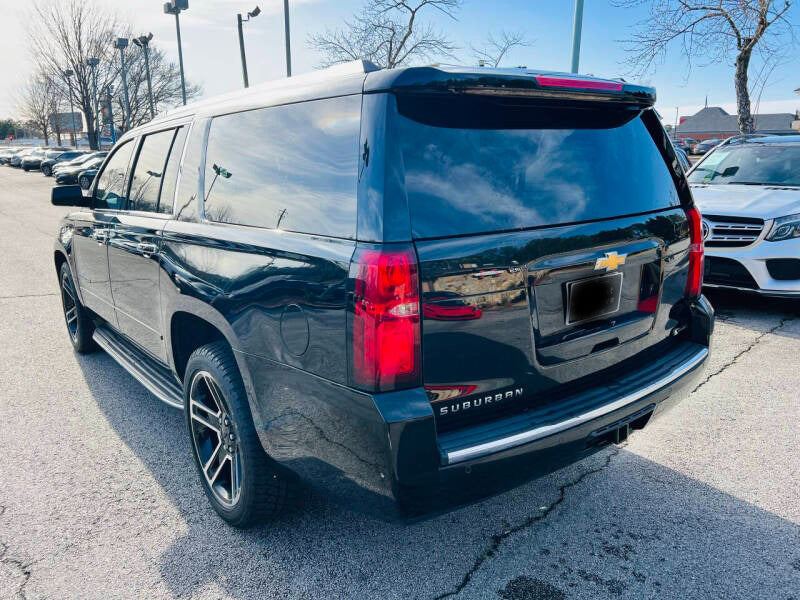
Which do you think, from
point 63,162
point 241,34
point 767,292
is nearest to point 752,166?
point 767,292

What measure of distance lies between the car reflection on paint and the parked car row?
70.9ft

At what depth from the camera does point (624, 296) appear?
2.51m

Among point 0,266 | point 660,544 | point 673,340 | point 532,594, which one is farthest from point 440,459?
point 0,266

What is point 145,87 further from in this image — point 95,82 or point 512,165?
point 512,165

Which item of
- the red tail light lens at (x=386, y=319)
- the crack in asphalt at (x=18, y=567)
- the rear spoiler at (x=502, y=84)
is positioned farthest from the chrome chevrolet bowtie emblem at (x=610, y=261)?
the crack in asphalt at (x=18, y=567)

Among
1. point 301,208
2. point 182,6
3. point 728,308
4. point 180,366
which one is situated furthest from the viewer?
point 182,6

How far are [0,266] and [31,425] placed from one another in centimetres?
678

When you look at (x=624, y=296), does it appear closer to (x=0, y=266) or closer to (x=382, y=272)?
(x=382, y=272)

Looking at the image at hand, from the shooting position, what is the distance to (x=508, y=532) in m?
2.74

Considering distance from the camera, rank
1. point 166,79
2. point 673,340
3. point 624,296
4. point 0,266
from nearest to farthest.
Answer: point 624,296 < point 673,340 < point 0,266 < point 166,79

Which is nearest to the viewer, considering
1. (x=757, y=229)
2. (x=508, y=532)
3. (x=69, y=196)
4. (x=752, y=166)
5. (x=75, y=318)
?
(x=508, y=532)

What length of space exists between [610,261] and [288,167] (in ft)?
4.29

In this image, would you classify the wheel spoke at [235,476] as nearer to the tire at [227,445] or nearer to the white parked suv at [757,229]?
the tire at [227,445]

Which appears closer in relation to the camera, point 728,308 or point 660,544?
point 660,544
